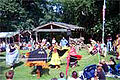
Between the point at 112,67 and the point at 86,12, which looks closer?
the point at 112,67

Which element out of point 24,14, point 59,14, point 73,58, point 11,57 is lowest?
point 59,14

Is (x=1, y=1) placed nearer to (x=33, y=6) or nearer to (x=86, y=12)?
(x=33, y=6)

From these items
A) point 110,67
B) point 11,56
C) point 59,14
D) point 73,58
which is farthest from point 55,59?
point 59,14

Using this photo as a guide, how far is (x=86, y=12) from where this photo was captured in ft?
128

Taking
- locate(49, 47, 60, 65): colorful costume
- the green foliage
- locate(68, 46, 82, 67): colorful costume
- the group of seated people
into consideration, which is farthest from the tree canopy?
the group of seated people

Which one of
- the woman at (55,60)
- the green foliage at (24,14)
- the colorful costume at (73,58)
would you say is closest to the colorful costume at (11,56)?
the woman at (55,60)


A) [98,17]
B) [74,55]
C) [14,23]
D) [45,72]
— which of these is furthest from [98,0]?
[45,72]

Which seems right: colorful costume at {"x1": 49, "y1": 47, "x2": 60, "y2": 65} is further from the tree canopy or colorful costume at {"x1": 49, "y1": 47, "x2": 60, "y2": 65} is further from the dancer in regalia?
the tree canopy

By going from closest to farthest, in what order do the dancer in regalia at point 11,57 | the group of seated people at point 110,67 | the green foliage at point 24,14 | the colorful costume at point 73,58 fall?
1. the group of seated people at point 110,67
2. the colorful costume at point 73,58
3. the dancer in regalia at point 11,57
4. the green foliage at point 24,14

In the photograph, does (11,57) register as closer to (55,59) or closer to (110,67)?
(55,59)

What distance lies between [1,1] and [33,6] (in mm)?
6525

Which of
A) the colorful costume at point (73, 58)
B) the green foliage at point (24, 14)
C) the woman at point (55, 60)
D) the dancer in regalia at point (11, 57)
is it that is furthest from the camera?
the green foliage at point (24, 14)

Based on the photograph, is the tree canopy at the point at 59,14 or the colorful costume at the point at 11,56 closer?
the colorful costume at the point at 11,56

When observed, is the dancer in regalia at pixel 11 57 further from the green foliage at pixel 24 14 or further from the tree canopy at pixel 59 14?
the green foliage at pixel 24 14
